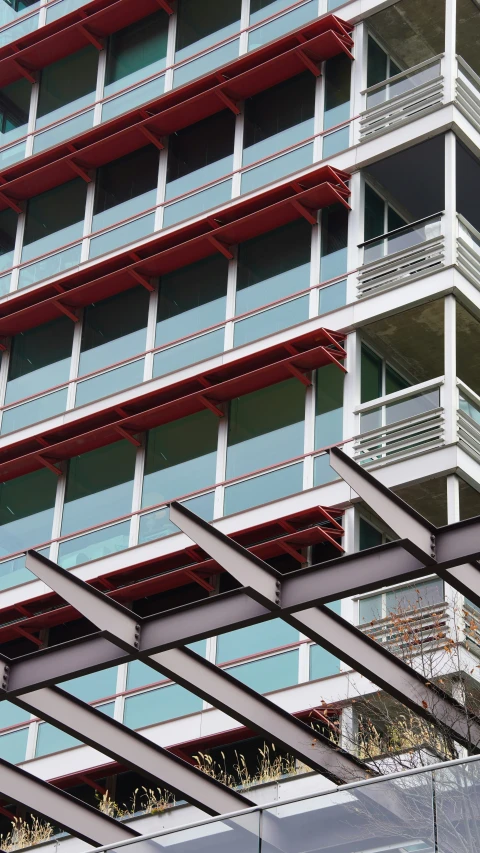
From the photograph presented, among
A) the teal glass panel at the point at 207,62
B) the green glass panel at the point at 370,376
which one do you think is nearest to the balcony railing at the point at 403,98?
the teal glass panel at the point at 207,62

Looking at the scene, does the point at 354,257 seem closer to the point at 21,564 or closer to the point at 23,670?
the point at 21,564

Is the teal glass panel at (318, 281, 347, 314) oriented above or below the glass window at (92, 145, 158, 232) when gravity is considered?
below

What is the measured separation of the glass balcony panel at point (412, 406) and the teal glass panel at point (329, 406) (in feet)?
3.05

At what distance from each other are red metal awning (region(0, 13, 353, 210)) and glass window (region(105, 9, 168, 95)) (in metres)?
0.75

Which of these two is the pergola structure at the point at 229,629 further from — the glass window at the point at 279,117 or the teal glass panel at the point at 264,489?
the glass window at the point at 279,117

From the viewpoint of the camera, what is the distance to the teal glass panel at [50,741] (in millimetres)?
26734

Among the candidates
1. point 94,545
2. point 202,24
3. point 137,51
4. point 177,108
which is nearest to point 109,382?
point 94,545

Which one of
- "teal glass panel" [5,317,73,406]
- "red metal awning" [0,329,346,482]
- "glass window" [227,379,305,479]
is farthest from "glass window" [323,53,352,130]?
"teal glass panel" [5,317,73,406]

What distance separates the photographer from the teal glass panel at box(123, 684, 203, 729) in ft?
83.3

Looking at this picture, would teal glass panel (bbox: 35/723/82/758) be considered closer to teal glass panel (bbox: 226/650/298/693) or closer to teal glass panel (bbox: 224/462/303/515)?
teal glass panel (bbox: 226/650/298/693)

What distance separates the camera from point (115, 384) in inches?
1146

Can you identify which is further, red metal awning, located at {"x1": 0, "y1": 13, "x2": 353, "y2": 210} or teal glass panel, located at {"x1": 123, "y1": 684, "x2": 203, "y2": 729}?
red metal awning, located at {"x1": 0, "y1": 13, "x2": 353, "y2": 210}

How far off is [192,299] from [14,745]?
29.4 ft

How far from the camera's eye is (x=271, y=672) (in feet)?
80.1
